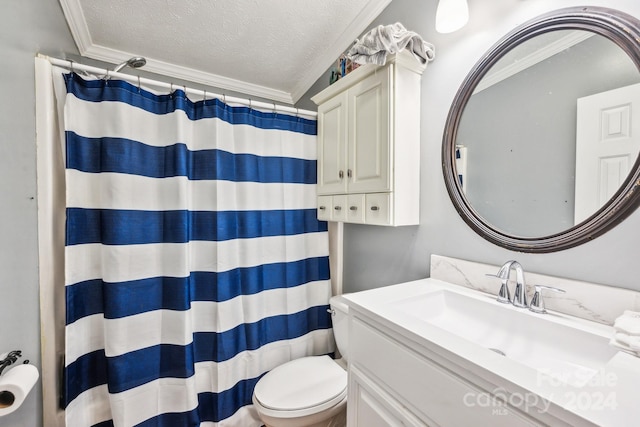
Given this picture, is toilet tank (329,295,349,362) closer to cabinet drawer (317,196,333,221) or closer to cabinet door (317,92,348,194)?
cabinet drawer (317,196,333,221)

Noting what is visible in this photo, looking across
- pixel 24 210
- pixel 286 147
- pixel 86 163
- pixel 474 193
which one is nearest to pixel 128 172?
pixel 86 163

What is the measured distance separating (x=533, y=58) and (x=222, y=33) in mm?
1696

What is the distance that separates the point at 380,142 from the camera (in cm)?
124

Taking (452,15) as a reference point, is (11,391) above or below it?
below

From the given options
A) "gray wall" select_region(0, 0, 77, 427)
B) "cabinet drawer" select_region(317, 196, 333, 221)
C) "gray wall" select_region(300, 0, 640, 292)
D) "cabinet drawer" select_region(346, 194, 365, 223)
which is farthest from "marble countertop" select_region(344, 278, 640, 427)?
"gray wall" select_region(0, 0, 77, 427)

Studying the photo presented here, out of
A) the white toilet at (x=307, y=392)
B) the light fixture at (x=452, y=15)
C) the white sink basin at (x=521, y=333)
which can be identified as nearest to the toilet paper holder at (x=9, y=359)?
the white toilet at (x=307, y=392)

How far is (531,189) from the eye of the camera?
0.92 metres

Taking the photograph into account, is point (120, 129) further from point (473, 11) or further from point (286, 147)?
point (473, 11)

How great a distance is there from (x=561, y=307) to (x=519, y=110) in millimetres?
698

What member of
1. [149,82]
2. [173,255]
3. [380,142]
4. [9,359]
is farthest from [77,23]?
[380,142]

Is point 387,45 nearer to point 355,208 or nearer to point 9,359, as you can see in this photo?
point 355,208

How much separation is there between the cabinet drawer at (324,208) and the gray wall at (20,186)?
1.33 m

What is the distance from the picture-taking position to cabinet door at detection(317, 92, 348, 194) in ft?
4.82

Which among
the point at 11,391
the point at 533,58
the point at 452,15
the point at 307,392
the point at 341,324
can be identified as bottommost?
the point at 307,392
